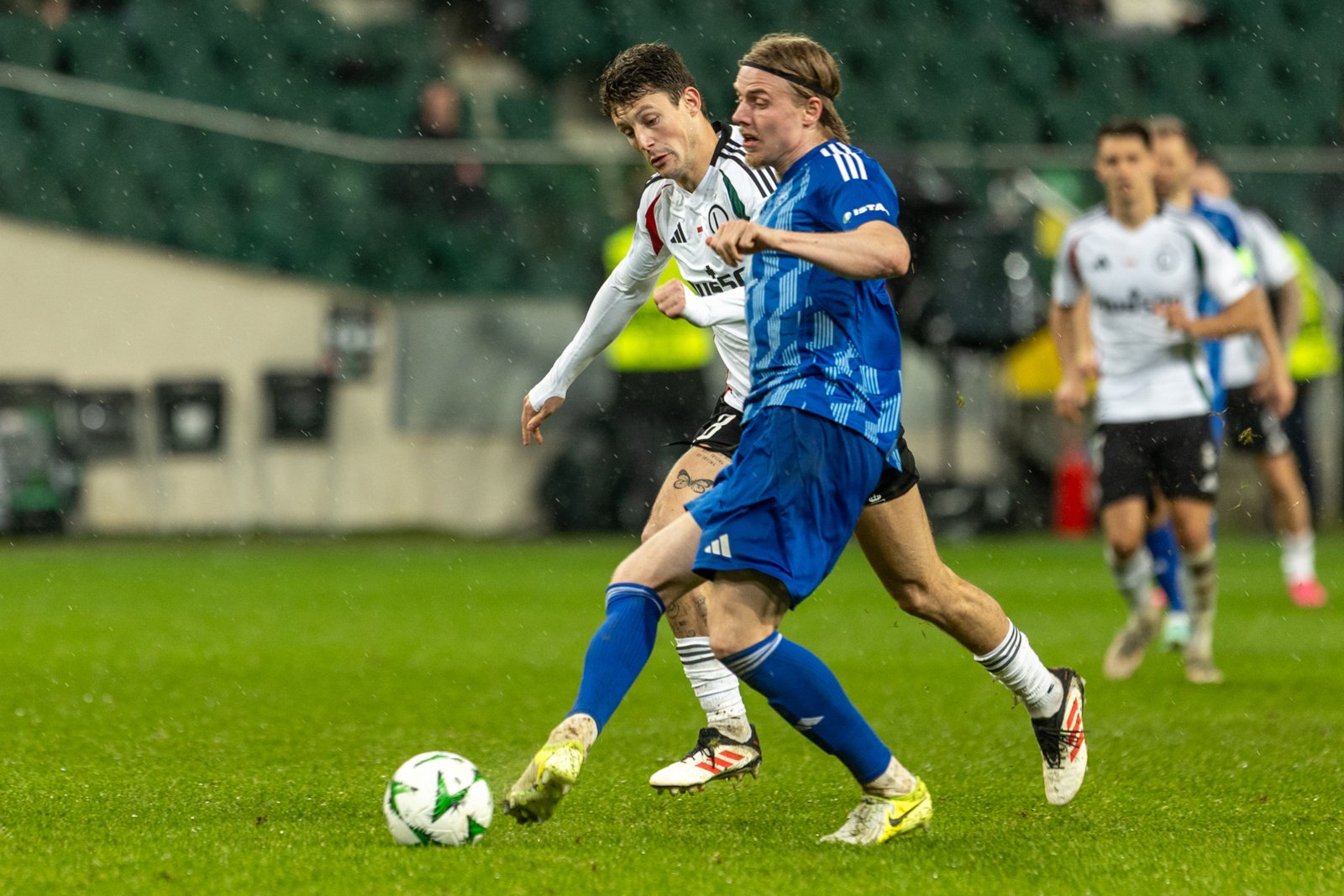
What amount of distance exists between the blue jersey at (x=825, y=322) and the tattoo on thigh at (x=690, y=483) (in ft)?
2.57

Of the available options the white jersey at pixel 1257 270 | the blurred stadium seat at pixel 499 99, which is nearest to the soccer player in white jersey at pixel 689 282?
the white jersey at pixel 1257 270

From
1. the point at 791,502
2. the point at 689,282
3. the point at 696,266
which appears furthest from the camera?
the point at 689,282

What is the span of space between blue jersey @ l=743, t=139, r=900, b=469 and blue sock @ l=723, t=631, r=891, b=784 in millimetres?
504

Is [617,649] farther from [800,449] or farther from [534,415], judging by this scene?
[534,415]

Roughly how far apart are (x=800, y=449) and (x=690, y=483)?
1.01 m

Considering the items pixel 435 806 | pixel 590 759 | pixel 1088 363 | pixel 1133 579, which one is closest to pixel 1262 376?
pixel 1088 363

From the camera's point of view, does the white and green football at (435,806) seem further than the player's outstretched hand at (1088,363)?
No

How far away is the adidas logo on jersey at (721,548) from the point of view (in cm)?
406

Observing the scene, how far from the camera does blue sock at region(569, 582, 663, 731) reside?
427cm

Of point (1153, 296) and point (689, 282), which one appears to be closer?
point (689, 282)

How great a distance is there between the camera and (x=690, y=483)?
5031mm

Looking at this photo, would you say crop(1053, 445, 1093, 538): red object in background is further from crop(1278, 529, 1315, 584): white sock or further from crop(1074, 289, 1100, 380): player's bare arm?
crop(1074, 289, 1100, 380): player's bare arm

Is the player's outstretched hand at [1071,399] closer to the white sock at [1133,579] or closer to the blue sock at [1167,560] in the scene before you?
the white sock at [1133,579]

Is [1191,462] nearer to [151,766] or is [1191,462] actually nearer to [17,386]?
[151,766]
